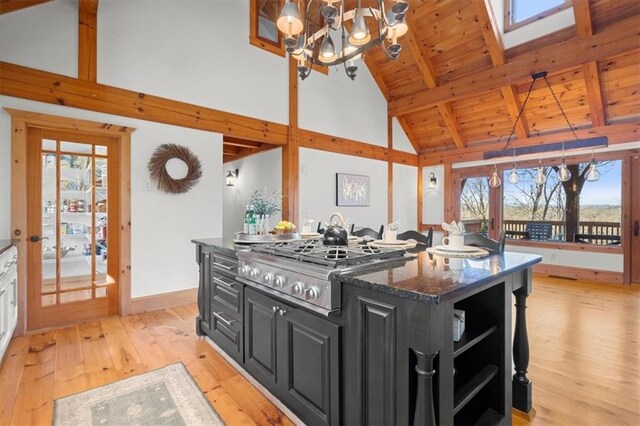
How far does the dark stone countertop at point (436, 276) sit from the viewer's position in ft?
3.55

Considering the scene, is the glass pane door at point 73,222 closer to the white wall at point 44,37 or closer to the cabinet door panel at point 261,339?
the white wall at point 44,37

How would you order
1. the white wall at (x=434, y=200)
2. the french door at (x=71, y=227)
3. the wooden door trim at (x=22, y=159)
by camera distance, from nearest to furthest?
the wooden door trim at (x=22, y=159), the french door at (x=71, y=227), the white wall at (x=434, y=200)

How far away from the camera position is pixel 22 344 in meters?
2.66

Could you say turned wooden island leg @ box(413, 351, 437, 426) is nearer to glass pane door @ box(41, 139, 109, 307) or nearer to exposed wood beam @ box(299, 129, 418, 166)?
glass pane door @ box(41, 139, 109, 307)

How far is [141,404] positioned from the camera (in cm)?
186

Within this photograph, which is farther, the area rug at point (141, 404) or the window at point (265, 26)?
the window at point (265, 26)

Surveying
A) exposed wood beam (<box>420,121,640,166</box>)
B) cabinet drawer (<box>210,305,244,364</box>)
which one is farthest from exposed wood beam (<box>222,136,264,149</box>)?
exposed wood beam (<box>420,121,640,166</box>)

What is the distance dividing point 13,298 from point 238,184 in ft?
13.6

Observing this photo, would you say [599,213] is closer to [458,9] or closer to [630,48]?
[630,48]

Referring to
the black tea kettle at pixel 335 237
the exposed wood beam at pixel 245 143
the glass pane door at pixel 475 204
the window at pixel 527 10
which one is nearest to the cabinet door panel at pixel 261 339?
the black tea kettle at pixel 335 237

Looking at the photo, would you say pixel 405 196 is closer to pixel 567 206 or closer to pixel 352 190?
pixel 352 190

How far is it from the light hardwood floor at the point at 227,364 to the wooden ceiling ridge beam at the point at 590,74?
300 cm

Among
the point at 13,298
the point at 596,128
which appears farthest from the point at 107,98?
the point at 596,128

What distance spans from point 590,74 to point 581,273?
3111mm
